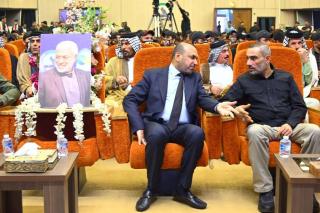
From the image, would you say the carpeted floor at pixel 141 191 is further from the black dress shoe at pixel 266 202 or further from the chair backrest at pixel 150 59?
the chair backrest at pixel 150 59

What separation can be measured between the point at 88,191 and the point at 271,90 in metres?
1.58

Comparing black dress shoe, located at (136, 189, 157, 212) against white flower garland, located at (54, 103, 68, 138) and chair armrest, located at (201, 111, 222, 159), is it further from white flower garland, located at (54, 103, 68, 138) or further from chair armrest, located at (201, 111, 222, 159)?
white flower garland, located at (54, 103, 68, 138)

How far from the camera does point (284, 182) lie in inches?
117

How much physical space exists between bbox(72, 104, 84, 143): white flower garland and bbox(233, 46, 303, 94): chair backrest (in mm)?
1290

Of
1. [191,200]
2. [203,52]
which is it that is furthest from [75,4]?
[191,200]

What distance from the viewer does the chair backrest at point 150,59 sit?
12.9ft

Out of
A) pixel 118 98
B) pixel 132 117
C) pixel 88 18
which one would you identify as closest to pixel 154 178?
pixel 132 117

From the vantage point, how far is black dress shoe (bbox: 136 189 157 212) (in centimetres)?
336

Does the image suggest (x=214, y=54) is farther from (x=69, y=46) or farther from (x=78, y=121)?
(x=78, y=121)

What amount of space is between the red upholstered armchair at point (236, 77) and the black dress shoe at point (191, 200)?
0.38m

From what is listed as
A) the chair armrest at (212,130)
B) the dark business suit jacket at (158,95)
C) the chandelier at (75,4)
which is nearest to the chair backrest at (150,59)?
the dark business suit jacket at (158,95)

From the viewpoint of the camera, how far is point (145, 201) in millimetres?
3402

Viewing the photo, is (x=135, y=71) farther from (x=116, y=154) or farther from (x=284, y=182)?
(x=284, y=182)

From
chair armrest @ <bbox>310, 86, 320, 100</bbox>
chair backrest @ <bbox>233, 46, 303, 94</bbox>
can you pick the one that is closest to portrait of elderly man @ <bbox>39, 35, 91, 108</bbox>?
chair backrest @ <bbox>233, 46, 303, 94</bbox>
